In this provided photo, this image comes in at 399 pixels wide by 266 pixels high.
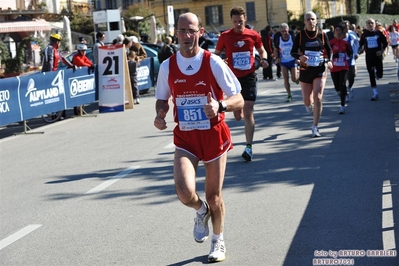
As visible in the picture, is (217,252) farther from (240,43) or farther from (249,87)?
(240,43)

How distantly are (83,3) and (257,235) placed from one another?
2188 inches

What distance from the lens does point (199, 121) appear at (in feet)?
20.5

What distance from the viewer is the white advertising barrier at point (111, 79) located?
2003 centimetres

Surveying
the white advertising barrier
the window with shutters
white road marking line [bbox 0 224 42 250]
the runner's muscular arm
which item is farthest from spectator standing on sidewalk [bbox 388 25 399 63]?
the window with shutters

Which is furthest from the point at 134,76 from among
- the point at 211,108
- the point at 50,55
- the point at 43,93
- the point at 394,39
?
the point at 211,108

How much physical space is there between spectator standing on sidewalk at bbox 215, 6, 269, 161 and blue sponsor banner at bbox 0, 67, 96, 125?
5684 mm

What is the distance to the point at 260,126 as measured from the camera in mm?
15039

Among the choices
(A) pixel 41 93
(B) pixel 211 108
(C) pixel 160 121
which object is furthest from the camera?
(A) pixel 41 93

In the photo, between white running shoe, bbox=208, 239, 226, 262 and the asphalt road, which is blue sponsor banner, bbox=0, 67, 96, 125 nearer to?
the asphalt road

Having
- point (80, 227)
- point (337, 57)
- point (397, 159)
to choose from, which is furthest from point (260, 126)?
point (80, 227)

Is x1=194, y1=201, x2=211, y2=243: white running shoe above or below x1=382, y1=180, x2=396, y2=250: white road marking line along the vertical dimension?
above

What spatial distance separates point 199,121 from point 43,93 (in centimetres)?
1143

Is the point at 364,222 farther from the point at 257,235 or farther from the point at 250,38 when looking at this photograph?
the point at 250,38

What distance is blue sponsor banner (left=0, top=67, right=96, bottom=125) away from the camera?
51.3ft
